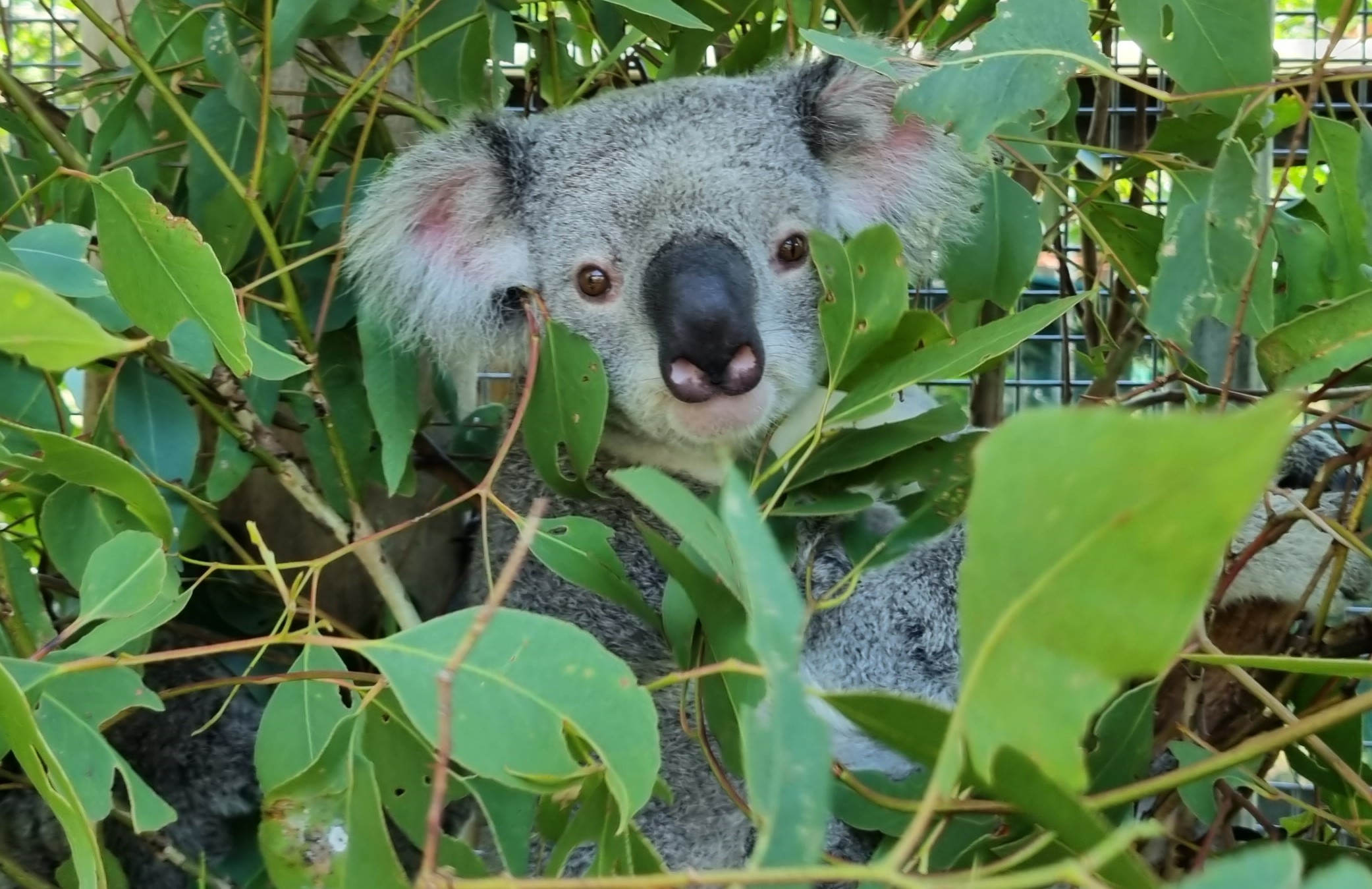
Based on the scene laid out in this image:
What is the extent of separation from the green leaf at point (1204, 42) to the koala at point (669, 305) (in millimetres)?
437

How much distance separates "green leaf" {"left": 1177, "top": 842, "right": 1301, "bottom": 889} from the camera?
410 millimetres

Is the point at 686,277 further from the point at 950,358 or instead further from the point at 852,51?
the point at 950,358

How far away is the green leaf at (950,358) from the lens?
1.04m

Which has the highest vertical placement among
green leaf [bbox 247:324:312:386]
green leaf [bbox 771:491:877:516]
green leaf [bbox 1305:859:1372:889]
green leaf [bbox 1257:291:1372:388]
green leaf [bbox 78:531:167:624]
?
green leaf [bbox 1257:291:1372:388]

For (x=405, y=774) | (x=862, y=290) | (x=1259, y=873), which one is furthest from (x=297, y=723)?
(x=1259, y=873)

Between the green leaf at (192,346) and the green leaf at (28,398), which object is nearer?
the green leaf at (192,346)

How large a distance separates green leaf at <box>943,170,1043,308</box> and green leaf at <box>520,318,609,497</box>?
574 millimetres

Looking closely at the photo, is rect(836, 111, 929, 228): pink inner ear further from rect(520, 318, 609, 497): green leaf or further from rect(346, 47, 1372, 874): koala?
rect(520, 318, 609, 497): green leaf

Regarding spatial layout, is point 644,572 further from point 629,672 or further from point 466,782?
point 629,672

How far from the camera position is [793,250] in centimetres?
163

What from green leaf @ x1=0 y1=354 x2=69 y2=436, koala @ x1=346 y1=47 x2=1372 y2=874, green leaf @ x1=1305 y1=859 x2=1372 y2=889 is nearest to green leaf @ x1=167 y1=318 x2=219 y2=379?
green leaf @ x1=0 y1=354 x2=69 y2=436

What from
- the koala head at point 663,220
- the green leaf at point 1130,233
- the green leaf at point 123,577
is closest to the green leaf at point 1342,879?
the green leaf at point 123,577

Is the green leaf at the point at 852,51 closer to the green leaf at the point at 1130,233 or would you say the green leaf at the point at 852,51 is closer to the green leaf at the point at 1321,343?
the green leaf at the point at 1321,343

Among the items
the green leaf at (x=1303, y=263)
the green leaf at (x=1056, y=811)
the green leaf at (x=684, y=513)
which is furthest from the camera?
the green leaf at (x=1303, y=263)
